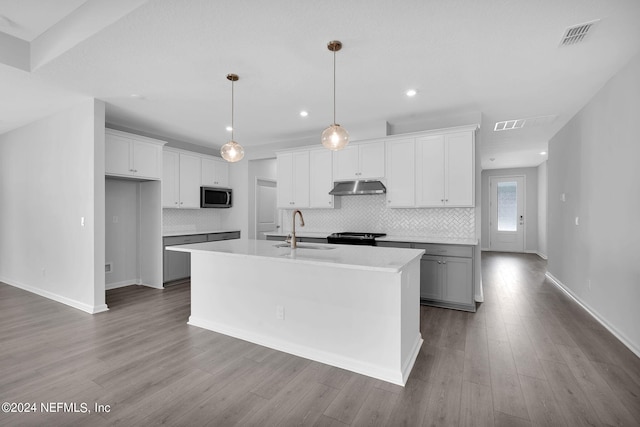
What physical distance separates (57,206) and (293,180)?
3.39 metres

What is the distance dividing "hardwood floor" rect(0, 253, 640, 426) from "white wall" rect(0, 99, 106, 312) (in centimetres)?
69

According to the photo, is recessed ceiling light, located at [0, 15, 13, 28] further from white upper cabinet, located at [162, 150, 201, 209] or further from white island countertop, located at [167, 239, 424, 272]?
white upper cabinet, located at [162, 150, 201, 209]

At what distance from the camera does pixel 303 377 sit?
7.71ft

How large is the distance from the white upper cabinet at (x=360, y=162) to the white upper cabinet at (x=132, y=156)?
113 inches

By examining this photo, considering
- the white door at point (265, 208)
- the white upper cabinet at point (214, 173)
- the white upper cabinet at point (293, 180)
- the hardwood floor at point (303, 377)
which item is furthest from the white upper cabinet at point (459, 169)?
the white upper cabinet at point (214, 173)

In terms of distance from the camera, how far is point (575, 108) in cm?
412

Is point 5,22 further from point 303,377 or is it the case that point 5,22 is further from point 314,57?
point 303,377

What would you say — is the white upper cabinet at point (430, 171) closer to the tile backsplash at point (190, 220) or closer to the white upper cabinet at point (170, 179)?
the white upper cabinet at point (170, 179)

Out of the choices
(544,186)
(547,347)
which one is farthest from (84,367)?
(544,186)

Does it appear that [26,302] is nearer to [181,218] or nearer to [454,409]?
[181,218]

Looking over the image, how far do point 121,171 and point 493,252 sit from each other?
9.70 metres

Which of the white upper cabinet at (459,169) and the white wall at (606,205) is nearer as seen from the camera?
the white wall at (606,205)

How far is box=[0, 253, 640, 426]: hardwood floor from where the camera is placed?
6.24 ft

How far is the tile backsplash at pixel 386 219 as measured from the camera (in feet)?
14.6
